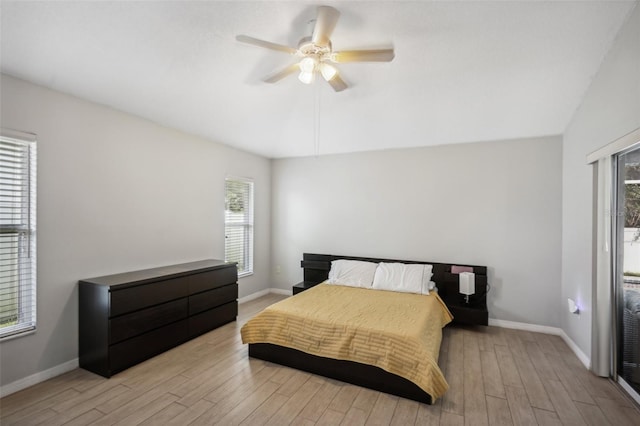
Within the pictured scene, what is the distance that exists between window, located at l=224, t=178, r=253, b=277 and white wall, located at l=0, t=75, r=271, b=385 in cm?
44

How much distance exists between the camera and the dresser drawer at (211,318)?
130 inches

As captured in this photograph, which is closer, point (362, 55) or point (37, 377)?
point (362, 55)

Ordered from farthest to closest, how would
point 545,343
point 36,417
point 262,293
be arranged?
point 262,293 → point 545,343 → point 36,417

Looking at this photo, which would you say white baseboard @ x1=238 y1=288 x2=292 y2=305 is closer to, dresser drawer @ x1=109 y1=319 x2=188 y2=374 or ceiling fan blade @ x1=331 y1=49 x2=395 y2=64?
dresser drawer @ x1=109 y1=319 x2=188 y2=374

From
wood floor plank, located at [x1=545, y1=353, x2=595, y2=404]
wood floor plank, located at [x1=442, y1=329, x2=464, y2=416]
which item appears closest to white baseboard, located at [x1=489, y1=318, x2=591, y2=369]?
wood floor plank, located at [x1=545, y1=353, x2=595, y2=404]

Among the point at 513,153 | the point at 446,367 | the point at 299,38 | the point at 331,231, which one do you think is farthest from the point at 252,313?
the point at 513,153

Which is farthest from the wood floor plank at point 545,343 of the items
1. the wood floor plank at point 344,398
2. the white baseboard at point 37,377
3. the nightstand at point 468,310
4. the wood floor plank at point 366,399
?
the white baseboard at point 37,377

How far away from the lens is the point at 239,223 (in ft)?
15.5

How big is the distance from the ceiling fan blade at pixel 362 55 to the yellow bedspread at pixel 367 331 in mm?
2048

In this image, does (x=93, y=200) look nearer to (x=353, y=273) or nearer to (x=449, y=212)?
(x=353, y=273)

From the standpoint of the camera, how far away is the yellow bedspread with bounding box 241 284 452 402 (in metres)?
2.21

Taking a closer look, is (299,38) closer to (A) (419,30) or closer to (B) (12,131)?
(A) (419,30)

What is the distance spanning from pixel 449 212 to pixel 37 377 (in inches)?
182

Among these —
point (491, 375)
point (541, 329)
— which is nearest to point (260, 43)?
point (491, 375)
